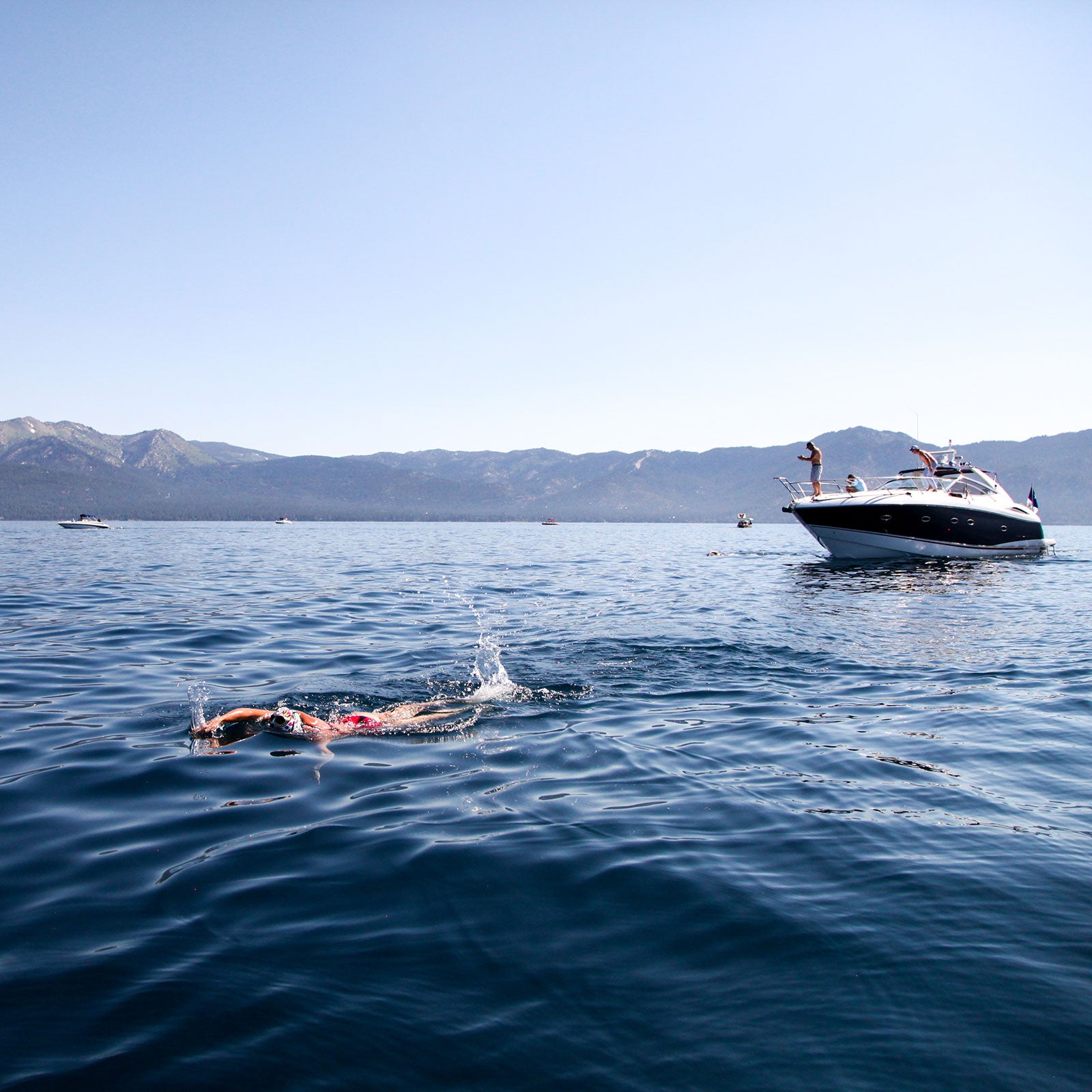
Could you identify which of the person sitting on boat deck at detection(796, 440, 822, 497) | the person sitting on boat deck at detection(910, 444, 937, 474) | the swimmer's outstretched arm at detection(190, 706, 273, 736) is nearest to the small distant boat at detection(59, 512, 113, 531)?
the person sitting on boat deck at detection(796, 440, 822, 497)

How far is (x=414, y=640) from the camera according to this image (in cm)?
1450

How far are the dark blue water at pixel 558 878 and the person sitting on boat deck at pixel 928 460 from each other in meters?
22.5

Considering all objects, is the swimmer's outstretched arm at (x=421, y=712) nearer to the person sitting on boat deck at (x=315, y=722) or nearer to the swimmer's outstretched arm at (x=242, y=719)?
the person sitting on boat deck at (x=315, y=722)

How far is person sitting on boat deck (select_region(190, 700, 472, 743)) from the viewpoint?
820cm

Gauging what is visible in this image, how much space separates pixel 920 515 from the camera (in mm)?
30438

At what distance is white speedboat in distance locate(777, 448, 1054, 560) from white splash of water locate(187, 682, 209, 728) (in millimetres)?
24088

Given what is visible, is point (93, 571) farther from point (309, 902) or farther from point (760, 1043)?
point (760, 1043)

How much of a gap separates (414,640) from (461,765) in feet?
24.5

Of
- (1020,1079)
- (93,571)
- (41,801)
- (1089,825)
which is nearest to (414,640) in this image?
(41,801)

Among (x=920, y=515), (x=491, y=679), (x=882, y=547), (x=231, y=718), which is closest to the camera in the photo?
(x=231, y=718)

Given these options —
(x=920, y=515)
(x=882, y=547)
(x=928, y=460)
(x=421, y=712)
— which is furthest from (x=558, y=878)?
(x=928, y=460)

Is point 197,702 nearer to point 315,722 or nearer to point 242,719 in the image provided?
point 242,719

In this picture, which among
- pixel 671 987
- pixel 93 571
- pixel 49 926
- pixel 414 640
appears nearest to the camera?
pixel 671 987

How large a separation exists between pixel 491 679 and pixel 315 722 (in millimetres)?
2966
